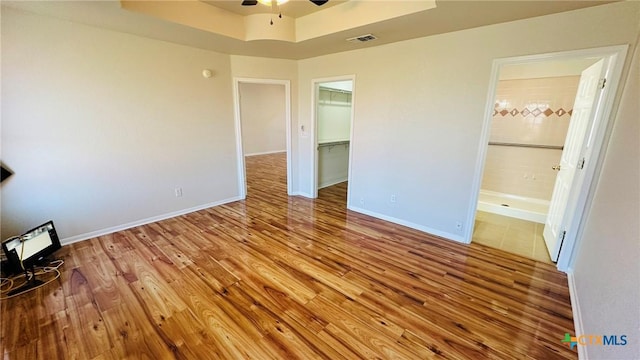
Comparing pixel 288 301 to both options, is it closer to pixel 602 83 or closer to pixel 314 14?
pixel 314 14

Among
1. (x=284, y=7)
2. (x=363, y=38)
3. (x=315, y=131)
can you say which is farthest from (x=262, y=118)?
(x=363, y=38)

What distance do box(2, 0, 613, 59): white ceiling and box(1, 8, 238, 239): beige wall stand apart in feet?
0.88

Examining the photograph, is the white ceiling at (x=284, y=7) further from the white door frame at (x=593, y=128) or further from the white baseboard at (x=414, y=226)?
the white baseboard at (x=414, y=226)

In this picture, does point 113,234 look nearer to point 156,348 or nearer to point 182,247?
point 182,247

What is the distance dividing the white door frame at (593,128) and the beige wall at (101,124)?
3.66 meters

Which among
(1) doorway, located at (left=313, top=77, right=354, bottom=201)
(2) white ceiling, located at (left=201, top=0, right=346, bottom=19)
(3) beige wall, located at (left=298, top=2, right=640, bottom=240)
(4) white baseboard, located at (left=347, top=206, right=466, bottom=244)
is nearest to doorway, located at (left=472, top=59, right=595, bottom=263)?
(4) white baseboard, located at (left=347, top=206, right=466, bottom=244)

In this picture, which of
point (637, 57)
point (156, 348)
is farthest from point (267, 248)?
point (637, 57)

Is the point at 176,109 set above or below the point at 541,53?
below

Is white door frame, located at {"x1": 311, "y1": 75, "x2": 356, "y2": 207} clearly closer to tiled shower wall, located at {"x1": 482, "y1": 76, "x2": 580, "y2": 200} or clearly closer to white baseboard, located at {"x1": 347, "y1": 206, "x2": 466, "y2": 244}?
white baseboard, located at {"x1": 347, "y1": 206, "x2": 466, "y2": 244}

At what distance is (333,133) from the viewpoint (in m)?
5.66

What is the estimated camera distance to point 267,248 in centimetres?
297

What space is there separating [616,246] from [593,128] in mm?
1279

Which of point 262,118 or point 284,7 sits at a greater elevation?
point 284,7

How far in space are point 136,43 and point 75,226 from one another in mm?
2316
